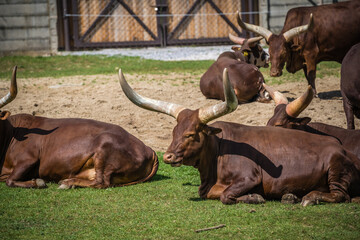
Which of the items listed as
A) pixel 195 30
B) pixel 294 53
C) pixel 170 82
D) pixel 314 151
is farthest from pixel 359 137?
pixel 195 30

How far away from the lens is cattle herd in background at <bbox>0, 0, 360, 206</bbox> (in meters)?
6.63

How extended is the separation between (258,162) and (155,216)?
5.18ft

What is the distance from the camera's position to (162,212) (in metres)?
6.23

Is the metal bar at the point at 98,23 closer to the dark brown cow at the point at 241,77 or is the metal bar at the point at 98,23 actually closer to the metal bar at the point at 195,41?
the metal bar at the point at 195,41

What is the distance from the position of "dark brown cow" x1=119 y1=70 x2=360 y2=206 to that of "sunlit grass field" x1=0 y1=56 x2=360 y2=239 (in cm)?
23

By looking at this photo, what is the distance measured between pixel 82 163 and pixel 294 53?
6944 mm

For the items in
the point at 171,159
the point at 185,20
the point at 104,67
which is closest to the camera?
the point at 171,159

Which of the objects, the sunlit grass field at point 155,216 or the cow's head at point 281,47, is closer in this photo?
the sunlit grass field at point 155,216

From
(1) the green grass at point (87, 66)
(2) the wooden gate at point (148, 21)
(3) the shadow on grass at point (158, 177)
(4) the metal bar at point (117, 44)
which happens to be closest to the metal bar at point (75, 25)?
(2) the wooden gate at point (148, 21)

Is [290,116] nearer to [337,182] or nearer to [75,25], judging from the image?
[337,182]

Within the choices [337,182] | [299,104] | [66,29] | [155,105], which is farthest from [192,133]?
[66,29]

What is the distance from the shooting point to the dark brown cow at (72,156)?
7668 mm

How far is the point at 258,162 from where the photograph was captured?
6.82 meters

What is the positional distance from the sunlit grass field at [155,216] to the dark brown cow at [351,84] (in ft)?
11.4
